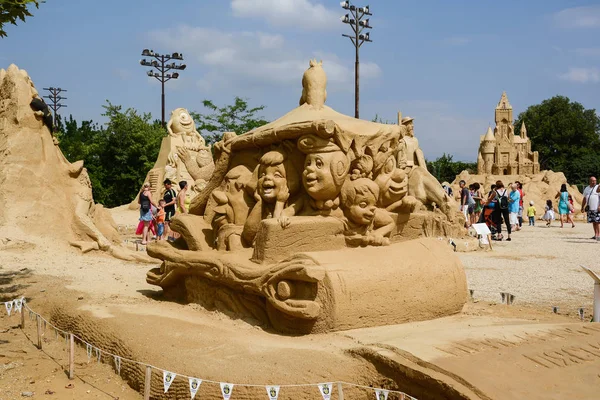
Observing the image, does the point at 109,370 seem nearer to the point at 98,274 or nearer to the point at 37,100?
the point at 98,274

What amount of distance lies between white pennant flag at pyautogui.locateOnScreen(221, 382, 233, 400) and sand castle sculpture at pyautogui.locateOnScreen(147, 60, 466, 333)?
1081 millimetres

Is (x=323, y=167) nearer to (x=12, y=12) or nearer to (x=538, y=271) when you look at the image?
(x=12, y=12)

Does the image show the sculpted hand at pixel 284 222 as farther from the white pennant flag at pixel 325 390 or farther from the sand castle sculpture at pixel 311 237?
the white pennant flag at pixel 325 390

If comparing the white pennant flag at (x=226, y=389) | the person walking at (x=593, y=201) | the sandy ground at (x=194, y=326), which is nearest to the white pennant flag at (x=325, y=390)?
the sandy ground at (x=194, y=326)

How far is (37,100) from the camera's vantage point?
11.4 meters

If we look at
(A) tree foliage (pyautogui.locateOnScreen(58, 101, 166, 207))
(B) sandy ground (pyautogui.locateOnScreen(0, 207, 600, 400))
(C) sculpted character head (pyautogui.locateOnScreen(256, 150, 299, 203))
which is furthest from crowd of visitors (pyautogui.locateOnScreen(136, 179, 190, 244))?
(A) tree foliage (pyautogui.locateOnScreen(58, 101, 166, 207))

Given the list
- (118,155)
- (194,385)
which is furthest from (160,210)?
(118,155)

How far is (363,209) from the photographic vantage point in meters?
5.52

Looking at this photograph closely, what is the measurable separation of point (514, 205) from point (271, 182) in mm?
12674

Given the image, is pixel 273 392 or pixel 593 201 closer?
pixel 273 392

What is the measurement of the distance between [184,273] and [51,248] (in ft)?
16.5

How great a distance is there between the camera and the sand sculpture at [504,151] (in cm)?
4250

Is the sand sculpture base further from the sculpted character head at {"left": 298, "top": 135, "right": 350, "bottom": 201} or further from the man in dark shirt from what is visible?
the man in dark shirt

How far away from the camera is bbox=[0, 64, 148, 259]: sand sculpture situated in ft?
34.5
